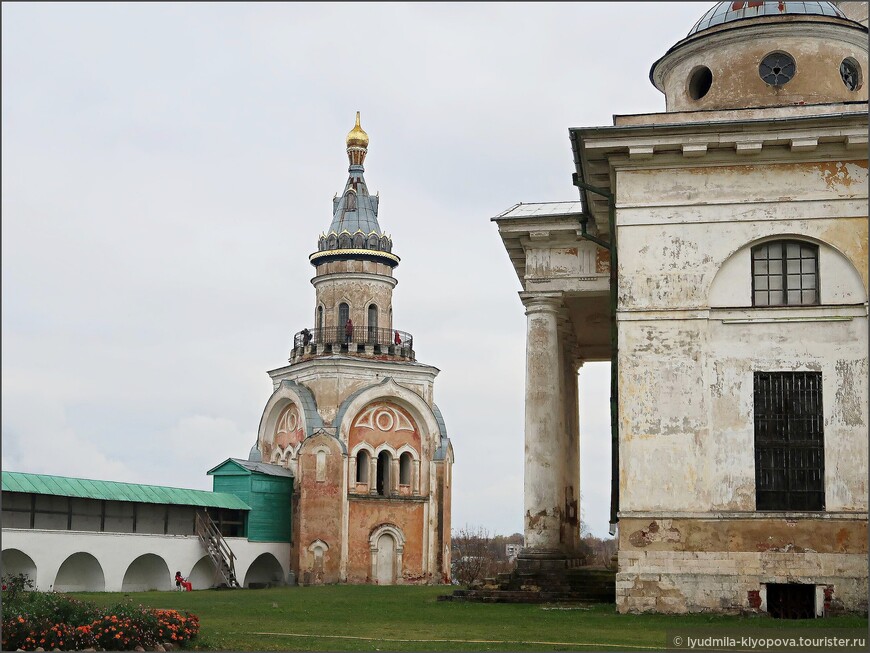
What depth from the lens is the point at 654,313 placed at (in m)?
19.5

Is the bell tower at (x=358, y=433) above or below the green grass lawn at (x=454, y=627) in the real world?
above

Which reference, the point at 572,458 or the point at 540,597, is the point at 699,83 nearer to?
the point at 572,458

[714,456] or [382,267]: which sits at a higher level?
[382,267]

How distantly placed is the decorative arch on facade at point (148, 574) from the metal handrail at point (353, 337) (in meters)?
15.3

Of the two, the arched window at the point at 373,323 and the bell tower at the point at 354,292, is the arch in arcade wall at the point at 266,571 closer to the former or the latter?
the bell tower at the point at 354,292

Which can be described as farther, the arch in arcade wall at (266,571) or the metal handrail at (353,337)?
the metal handrail at (353,337)

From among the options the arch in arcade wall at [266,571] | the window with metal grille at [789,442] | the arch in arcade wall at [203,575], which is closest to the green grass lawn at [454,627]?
the window with metal grille at [789,442]

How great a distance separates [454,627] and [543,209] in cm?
1149

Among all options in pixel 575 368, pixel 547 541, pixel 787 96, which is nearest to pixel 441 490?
pixel 575 368

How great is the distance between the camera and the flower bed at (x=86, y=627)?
13.5m

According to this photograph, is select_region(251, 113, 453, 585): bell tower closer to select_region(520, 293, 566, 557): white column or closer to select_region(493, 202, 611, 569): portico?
select_region(493, 202, 611, 569): portico

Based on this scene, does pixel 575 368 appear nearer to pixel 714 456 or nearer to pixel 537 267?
pixel 537 267

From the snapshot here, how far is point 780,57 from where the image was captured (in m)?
21.8

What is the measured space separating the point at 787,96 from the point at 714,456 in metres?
7.17
